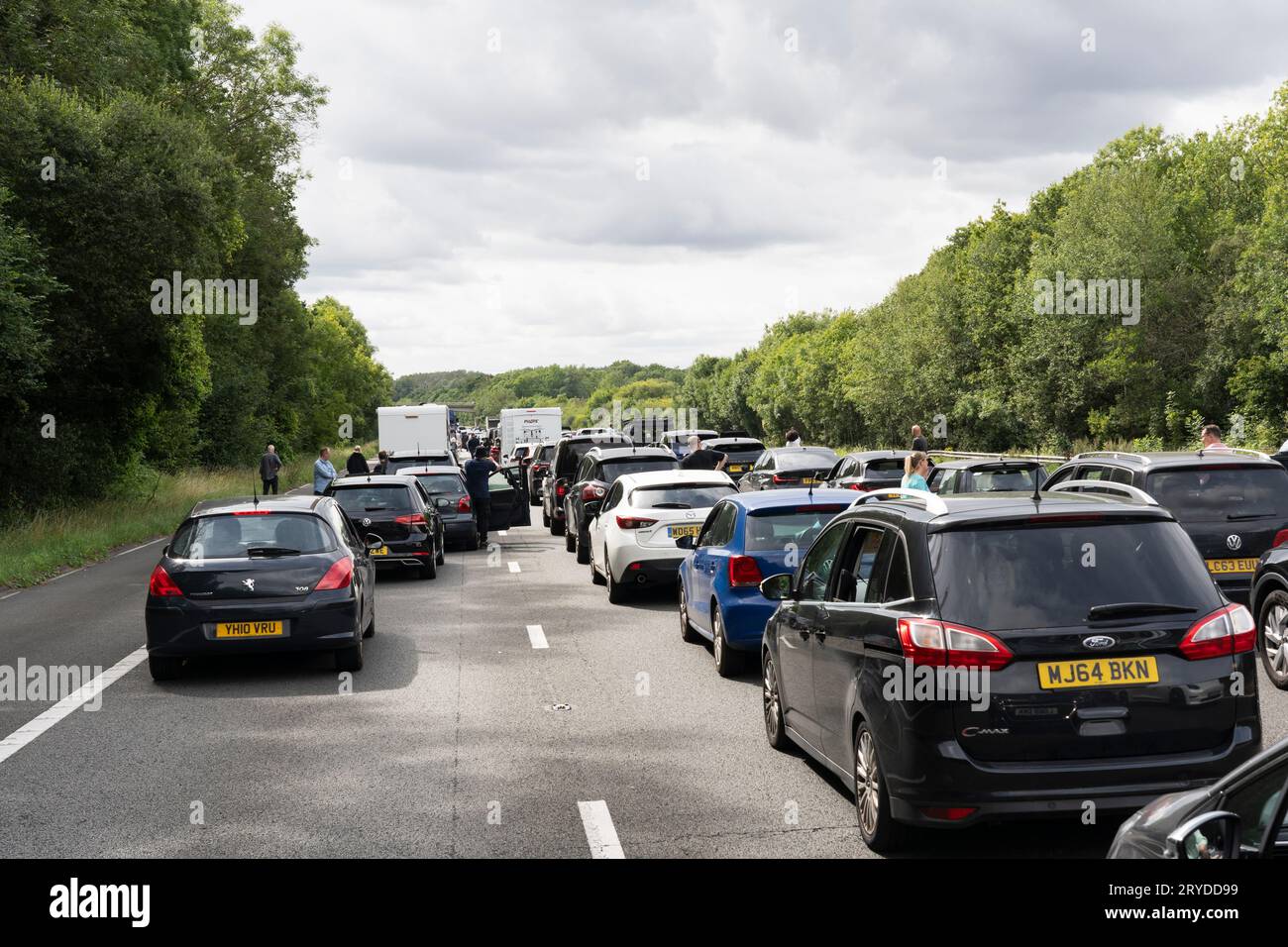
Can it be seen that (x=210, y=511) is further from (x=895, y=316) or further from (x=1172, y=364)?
(x=895, y=316)

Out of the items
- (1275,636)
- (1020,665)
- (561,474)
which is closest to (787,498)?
(1275,636)

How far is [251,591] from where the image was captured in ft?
36.4

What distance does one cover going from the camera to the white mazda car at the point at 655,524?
15.7 metres

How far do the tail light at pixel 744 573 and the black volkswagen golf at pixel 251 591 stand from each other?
10.2ft

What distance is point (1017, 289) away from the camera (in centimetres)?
6875

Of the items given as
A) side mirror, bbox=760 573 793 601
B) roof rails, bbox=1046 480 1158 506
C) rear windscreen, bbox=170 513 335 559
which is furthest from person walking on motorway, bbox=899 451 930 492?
side mirror, bbox=760 573 793 601

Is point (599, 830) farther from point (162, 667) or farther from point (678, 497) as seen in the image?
point (678, 497)

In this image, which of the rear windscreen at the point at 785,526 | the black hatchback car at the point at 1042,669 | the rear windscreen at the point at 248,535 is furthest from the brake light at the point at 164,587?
the black hatchback car at the point at 1042,669

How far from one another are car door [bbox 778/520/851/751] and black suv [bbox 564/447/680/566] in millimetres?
13046

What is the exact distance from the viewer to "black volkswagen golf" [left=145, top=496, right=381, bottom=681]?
1099 centimetres

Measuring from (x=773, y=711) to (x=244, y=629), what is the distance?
476cm

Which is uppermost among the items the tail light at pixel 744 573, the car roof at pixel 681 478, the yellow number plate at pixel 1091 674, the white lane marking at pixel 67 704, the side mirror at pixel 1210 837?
the car roof at pixel 681 478

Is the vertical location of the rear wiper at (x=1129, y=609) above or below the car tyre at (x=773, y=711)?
above

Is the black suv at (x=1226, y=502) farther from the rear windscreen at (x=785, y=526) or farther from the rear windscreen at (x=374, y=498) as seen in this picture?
the rear windscreen at (x=374, y=498)
